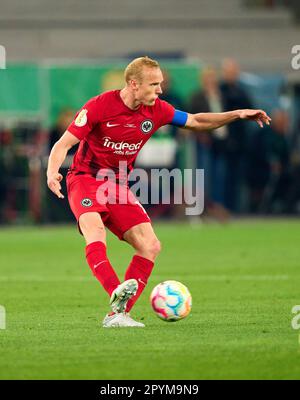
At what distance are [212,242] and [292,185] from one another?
6168mm

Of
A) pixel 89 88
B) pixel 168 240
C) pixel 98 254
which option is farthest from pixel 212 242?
pixel 98 254

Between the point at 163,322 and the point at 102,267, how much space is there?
2.51 feet

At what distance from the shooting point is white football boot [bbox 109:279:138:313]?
967cm

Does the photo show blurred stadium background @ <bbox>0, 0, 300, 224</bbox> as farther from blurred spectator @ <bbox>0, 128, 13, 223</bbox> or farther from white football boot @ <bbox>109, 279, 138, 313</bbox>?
white football boot @ <bbox>109, 279, 138, 313</bbox>

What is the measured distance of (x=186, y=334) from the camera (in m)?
9.54

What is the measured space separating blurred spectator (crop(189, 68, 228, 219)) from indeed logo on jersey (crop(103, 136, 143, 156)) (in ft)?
43.6

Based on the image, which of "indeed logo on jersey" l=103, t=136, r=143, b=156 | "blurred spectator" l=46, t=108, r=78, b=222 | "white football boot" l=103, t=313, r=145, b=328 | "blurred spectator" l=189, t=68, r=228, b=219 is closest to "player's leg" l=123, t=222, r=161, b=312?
"white football boot" l=103, t=313, r=145, b=328

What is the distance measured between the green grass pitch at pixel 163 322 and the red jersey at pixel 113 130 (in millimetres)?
1408

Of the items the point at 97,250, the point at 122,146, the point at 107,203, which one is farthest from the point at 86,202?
the point at 122,146

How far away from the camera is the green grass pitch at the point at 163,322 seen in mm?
8016

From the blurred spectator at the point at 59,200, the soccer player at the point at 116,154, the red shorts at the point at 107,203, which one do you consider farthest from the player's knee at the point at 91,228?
the blurred spectator at the point at 59,200

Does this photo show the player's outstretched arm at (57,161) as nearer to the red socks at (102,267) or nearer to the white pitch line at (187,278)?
the red socks at (102,267)

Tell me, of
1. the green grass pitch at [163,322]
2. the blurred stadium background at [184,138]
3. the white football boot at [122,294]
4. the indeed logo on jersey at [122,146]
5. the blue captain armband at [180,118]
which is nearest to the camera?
the green grass pitch at [163,322]
